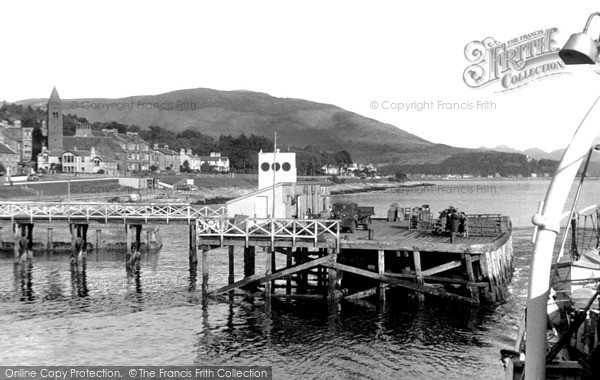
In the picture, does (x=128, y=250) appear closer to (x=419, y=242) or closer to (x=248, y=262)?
(x=248, y=262)

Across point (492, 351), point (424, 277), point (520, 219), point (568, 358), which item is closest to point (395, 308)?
point (424, 277)

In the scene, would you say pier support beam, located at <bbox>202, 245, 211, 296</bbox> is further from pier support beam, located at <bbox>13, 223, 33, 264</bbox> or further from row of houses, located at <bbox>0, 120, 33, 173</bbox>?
row of houses, located at <bbox>0, 120, 33, 173</bbox>

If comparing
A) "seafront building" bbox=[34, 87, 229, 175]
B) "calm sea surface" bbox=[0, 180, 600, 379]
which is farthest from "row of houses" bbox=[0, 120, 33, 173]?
"calm sea surface" bbox=[0, 180, 600, 379]

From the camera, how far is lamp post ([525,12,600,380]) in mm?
9719

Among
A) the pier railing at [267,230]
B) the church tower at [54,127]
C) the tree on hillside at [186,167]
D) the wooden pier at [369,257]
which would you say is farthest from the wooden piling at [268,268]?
the tree on hillside at [186,167]

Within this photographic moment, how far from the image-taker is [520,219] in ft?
286

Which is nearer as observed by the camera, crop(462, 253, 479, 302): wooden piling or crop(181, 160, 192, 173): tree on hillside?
crop(462, 253, 479, 302): wooden piling

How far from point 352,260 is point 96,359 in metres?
14.9

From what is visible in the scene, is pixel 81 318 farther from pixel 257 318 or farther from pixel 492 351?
pixel 492 351

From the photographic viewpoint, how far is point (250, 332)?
25.0 metres

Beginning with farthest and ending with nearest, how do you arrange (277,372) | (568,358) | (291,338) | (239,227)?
(239,227) → (291,338) → (277,372) → (568,358)

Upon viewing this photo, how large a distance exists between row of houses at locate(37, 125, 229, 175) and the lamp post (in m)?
127

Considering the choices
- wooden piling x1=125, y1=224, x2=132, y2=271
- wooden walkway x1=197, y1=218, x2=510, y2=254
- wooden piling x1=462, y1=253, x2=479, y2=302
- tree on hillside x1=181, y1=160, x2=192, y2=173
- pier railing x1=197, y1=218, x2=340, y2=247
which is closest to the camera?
wooden piling x1=462, y1=253, x2=479, y2=302

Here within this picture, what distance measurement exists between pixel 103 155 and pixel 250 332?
119 m
